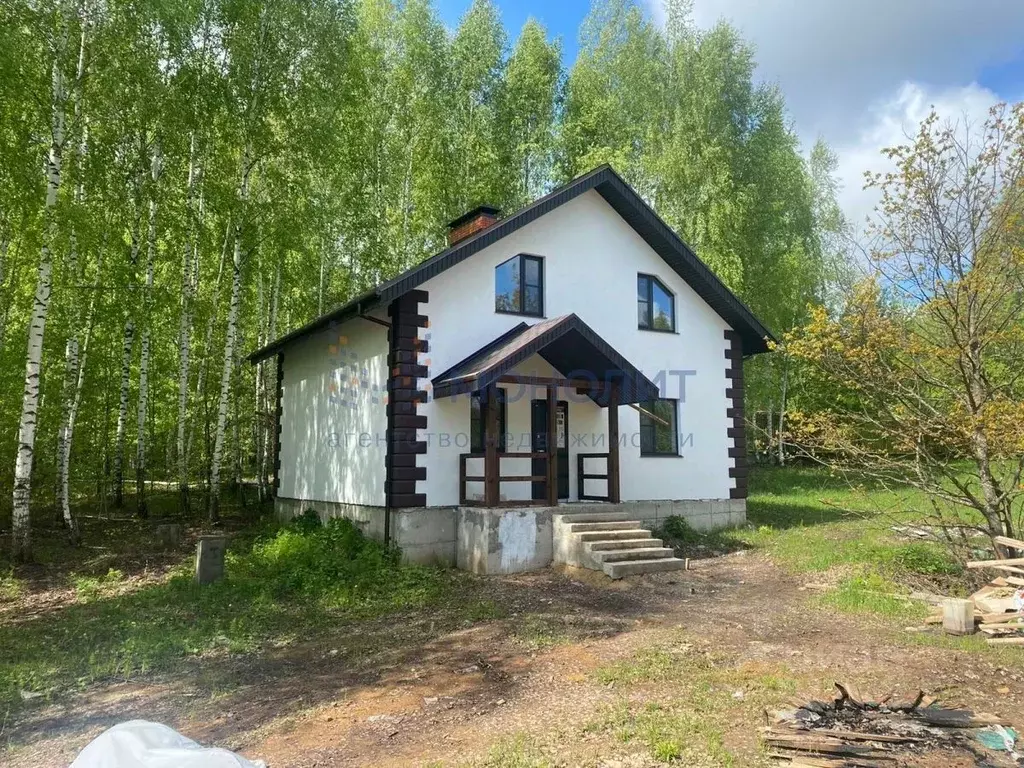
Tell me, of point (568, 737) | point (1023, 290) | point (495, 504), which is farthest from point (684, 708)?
point (1023, 290)

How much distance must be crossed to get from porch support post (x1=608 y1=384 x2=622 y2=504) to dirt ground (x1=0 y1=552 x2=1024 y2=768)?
12.2ft

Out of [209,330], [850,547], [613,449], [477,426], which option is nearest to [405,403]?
[477,426]

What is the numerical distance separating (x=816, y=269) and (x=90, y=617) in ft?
89.5

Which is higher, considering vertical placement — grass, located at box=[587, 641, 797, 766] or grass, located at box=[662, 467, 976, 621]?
grass, located at box=[662, 467, 976, 621]

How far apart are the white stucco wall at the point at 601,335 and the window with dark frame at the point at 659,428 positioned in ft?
0.59

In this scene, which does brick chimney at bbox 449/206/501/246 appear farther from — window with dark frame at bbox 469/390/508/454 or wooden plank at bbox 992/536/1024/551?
wooden plank at bbox 992/536/1024/551

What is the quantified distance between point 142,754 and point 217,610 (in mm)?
5807

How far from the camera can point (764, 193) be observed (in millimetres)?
26656

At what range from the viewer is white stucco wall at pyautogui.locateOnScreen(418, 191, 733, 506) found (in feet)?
39.8

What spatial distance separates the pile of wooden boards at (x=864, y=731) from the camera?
4.35 meters

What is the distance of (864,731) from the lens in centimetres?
469

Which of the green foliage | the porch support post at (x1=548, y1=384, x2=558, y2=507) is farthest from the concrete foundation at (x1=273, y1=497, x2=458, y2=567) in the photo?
the green foliage

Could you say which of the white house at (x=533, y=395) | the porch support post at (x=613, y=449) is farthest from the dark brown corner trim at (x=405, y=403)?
the porch support post at (x=613, y=449)

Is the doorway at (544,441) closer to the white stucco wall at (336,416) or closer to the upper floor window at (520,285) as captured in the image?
the upper floor window at (520,285)
